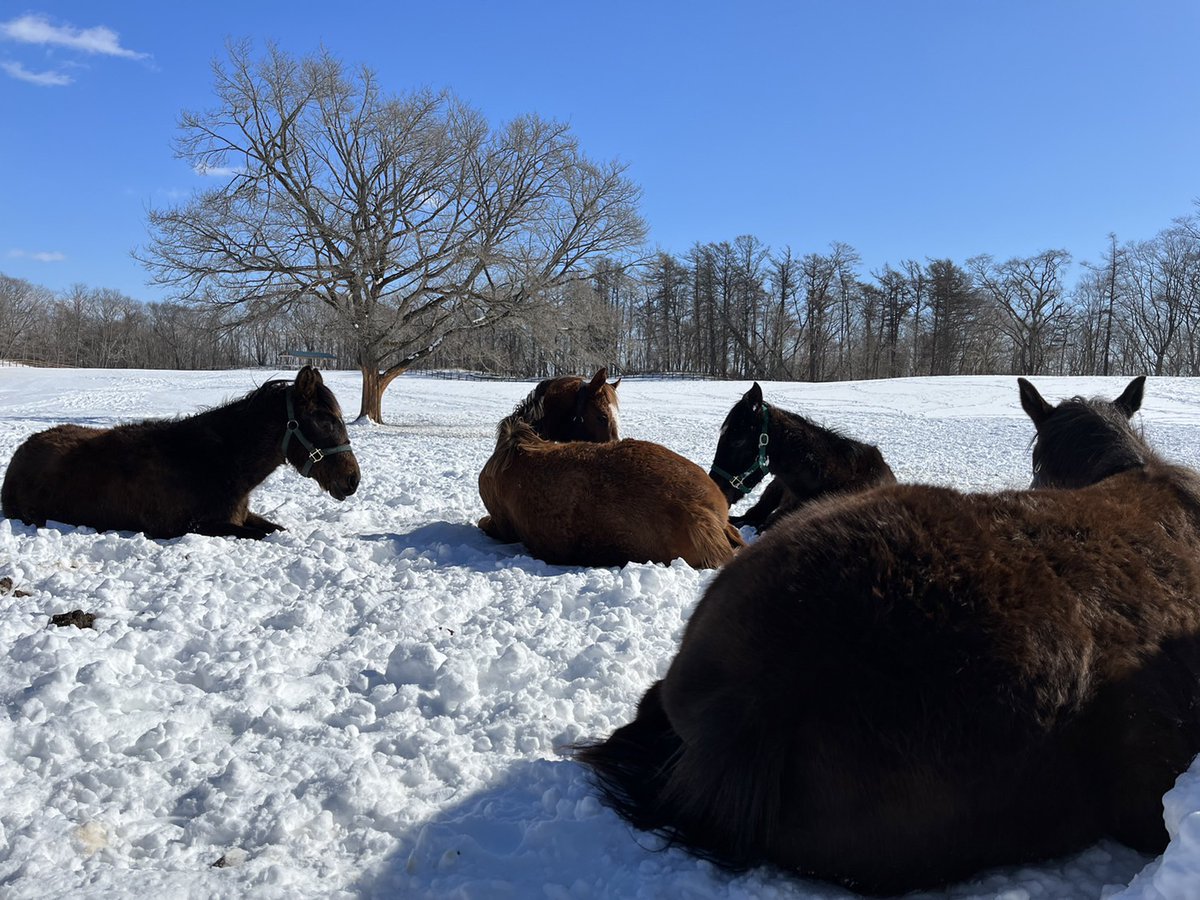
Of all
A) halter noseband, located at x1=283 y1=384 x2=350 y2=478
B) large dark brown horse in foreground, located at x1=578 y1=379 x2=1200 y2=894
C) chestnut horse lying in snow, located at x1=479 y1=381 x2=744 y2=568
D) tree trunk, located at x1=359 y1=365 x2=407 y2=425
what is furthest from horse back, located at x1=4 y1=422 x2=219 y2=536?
tree trunk, located at x1=359 y1=365 x2=407 y2=425

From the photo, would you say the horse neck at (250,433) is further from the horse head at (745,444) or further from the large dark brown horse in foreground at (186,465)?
the horse head at (745,444)

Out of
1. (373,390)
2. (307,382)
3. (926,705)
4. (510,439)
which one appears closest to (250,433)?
(307,382)

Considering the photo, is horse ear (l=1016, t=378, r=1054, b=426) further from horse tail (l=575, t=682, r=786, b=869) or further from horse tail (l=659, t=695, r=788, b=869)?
horse tail (l=659, t=695, r=788, b=869)

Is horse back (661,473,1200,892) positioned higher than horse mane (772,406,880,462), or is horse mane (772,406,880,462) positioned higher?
horse mane (772,406,880,462)

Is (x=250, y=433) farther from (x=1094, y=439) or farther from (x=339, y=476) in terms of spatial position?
(x=1094, y=439)

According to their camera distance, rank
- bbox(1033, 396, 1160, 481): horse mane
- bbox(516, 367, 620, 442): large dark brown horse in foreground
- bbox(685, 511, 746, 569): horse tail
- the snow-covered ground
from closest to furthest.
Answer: the snow-covered ground, bbox(1033, 396, 1160, 481): horse mane, bbox(685, 511, 746, 569): horse tail, bbox(516, 367, 620, 442): large dark brown horse in foreground

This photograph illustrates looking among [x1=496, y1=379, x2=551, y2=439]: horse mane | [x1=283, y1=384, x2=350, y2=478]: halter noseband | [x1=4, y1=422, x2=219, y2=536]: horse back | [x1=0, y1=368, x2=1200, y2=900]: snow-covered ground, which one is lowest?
[x1=0, y1=368, x2=1200, y2=900]: snow-covered ground

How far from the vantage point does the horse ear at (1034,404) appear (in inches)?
169

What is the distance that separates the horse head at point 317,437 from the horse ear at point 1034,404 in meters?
4.81

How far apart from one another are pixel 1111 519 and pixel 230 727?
9.78 ft

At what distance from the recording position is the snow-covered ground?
1.78 meters

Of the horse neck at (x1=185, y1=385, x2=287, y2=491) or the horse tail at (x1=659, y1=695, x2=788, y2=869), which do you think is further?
the horse neck at (x1=185, y1=385, x2=287, y2=491)

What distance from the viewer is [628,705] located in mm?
2912

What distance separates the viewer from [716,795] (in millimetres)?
1772
